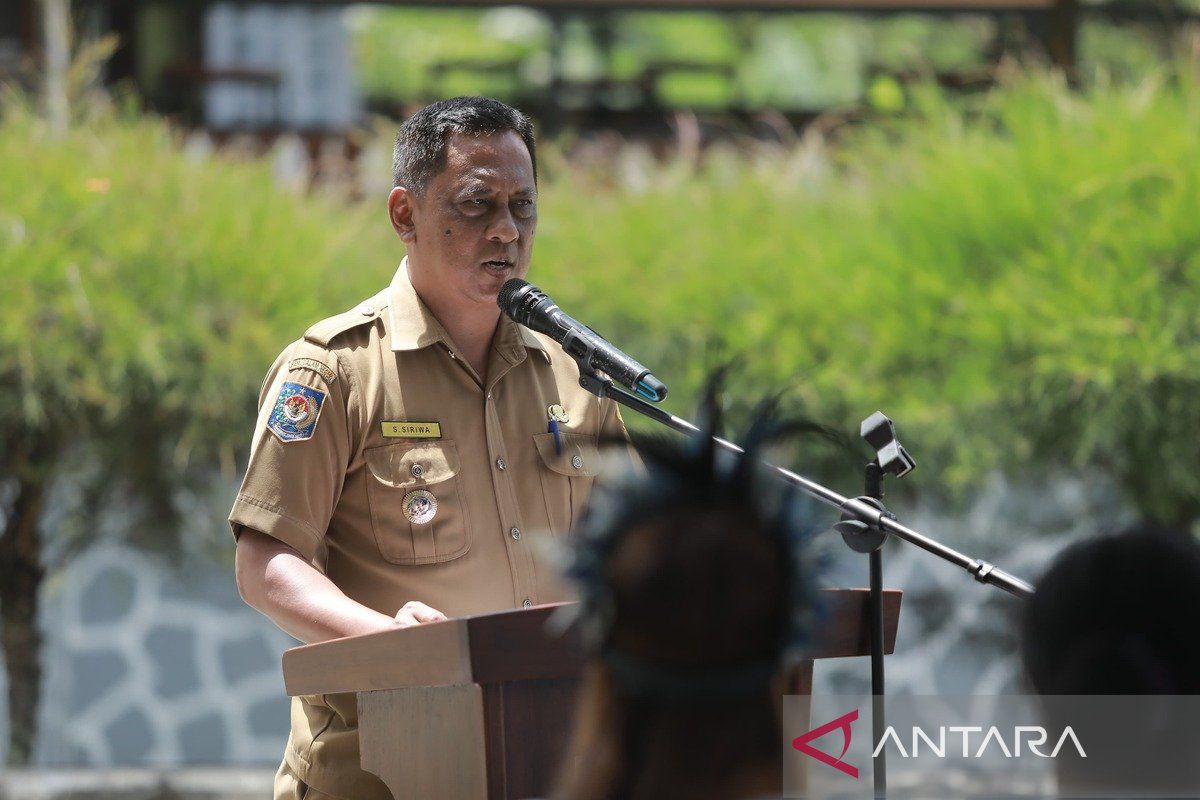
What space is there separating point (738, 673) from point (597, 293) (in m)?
4.43

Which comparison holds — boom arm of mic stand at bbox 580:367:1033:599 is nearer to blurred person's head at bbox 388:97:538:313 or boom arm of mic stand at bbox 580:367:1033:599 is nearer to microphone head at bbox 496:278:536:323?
microphone head at bbox 496:278:536:323

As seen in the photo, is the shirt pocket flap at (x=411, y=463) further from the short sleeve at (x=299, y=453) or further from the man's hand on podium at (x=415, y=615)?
the man's hand on podium at (x=415, y=615)

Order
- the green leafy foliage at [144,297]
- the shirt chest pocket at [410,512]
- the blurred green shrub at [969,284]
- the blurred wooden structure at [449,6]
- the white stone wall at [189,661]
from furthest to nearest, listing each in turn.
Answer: the blurred wooden structure at [449,6], the white stone wall at [189,661], the green leafy foliage at [144,297], the blurred green shrub at [969,284], the shirt chest pocket at [410,512]

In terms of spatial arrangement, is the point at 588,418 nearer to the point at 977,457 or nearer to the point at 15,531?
the point at 977,457

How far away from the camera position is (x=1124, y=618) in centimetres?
133

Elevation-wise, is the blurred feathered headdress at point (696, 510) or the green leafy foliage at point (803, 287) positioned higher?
the green leafy foliage at point (803, 287)

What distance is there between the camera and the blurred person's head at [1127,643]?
132cm

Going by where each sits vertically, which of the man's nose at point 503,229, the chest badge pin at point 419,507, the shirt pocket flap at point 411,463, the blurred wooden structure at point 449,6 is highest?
the blurred wooden structure at point 449,6

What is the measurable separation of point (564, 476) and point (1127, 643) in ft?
3.95

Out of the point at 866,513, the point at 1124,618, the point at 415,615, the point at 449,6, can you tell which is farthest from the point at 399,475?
the point at 449,6

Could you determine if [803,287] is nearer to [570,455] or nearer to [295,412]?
[570,455]

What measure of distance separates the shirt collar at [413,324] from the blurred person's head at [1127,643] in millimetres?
1183

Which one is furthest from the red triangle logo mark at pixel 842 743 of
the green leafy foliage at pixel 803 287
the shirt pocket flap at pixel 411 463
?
the green leafy foliage at pixel 803 287

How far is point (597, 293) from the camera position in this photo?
553cm
